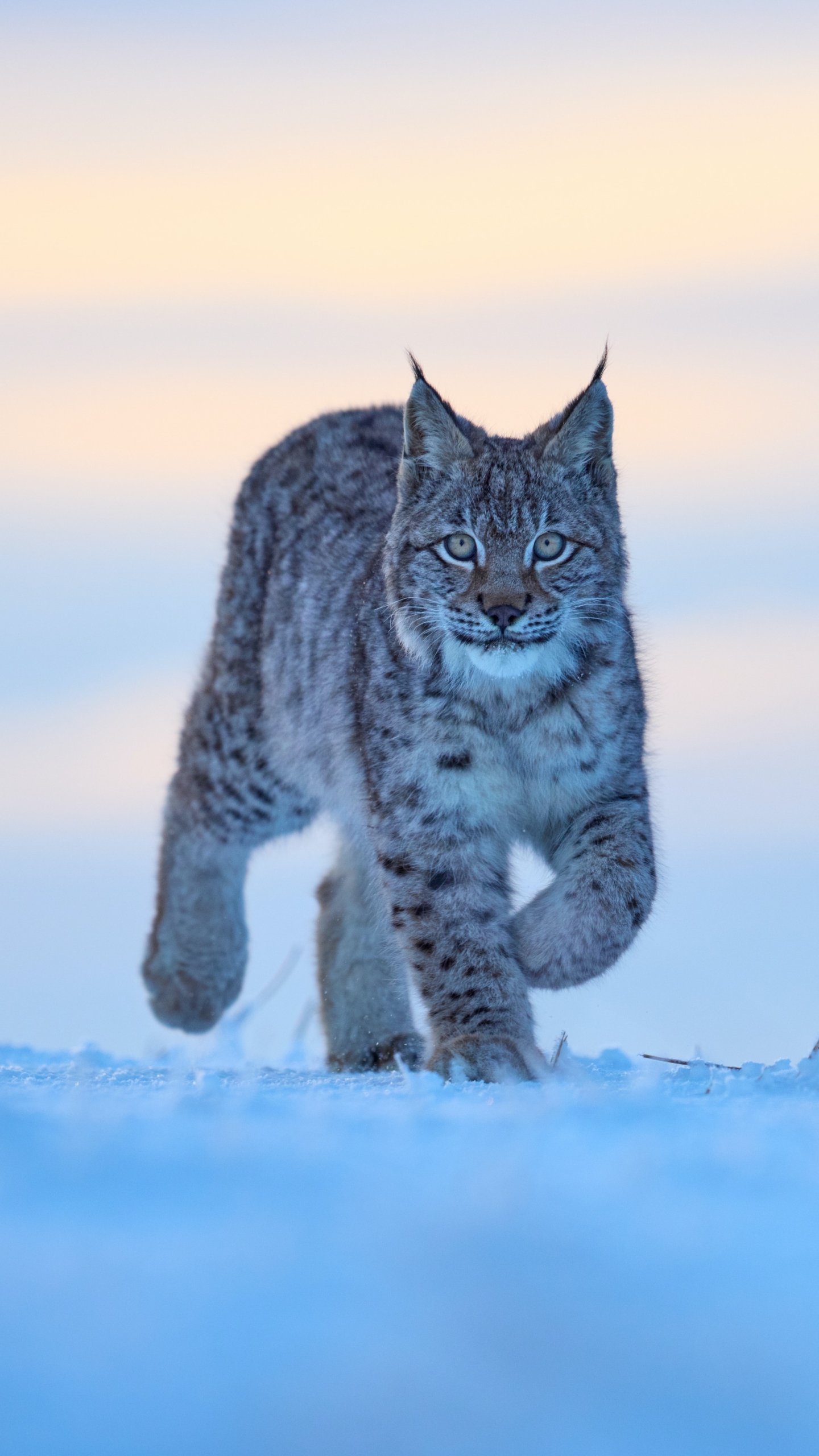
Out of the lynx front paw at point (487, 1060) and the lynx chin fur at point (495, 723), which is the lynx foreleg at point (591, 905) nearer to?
the lynx chin fur at point (495, 723)

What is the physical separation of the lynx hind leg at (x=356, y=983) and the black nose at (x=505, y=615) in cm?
179

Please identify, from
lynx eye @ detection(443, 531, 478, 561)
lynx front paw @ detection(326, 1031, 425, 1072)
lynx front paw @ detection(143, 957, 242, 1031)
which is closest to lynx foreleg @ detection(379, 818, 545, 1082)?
lynx eye @ detection(443, 531, 478, 561)

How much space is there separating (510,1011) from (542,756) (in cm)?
65

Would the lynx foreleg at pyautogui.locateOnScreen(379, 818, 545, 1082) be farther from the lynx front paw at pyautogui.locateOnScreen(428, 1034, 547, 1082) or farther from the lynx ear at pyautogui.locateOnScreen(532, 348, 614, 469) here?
the lynx ear at pyautogui.locateOnScreen(532, 348, 614, 469)

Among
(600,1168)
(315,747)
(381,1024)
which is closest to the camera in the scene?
(600,1168)

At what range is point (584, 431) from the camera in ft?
13.9

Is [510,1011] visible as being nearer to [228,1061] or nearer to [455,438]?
[228,1061]

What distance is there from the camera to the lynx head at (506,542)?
3953 millimetres

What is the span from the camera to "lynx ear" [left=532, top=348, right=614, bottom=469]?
4199mm

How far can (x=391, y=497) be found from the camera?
536 cm

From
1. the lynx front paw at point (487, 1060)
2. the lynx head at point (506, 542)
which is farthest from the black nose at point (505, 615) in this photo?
the lynx front paw at point (487, 1060)

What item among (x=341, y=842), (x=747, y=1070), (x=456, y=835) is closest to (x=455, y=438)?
(x=456, y=835)

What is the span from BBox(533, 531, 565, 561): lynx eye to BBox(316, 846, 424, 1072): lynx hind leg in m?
1.79

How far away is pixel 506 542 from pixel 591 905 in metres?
0.90
